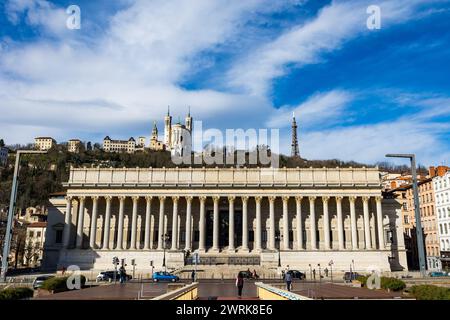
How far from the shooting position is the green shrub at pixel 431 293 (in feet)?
67.5

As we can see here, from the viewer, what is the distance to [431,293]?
2197 centimetres

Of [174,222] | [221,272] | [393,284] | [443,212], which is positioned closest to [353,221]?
[443,212]

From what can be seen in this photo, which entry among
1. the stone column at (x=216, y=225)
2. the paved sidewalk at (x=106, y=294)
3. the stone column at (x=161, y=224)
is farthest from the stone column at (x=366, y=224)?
the paved sidewalk at (x=106, y=294)

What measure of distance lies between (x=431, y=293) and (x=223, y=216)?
50.2m

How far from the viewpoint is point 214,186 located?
6788 cm

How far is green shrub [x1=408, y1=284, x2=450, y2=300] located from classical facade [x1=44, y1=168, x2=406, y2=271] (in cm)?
4031

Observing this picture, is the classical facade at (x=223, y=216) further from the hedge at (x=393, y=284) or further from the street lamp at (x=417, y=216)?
the hedge at (x=393, y=284)

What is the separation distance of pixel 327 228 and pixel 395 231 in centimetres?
1302

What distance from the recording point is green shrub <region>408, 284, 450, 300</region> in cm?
2057

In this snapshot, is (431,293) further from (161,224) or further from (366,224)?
(161,224)

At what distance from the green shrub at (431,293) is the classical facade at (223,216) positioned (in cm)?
4031

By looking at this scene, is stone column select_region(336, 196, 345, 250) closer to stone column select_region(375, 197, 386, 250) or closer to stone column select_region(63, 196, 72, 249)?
stone column select_region(375, 197, 386, 250)
